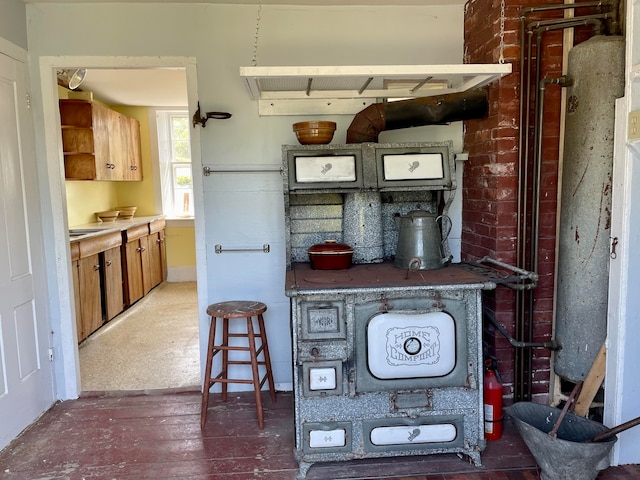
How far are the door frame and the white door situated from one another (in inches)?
2.7

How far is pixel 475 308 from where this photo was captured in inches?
85.6

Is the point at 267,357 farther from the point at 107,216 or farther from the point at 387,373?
the point at 107,216

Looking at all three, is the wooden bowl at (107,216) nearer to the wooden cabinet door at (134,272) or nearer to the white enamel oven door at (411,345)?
the wooden cabinet door at (134,272)

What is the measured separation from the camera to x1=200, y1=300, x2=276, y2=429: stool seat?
259cm

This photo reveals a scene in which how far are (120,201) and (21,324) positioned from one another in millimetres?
3795

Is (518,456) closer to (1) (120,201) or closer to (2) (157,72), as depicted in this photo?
(2) (157,72)

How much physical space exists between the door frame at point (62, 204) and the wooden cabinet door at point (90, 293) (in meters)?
1.05

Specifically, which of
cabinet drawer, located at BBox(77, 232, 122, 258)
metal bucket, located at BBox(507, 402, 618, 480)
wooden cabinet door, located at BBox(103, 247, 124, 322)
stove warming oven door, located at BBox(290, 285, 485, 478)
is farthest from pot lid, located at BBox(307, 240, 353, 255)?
wooden cabinet door, located at BBox(103, 247, 124, 322)

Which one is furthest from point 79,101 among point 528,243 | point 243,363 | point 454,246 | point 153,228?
point 528,243

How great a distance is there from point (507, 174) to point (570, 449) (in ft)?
4.17

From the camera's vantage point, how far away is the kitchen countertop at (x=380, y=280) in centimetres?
210

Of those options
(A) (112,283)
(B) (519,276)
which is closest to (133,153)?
(A) (112,283)

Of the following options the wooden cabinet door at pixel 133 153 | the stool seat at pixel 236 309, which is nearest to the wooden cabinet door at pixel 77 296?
the stool seat at pixel 236 309

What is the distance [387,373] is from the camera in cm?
216
